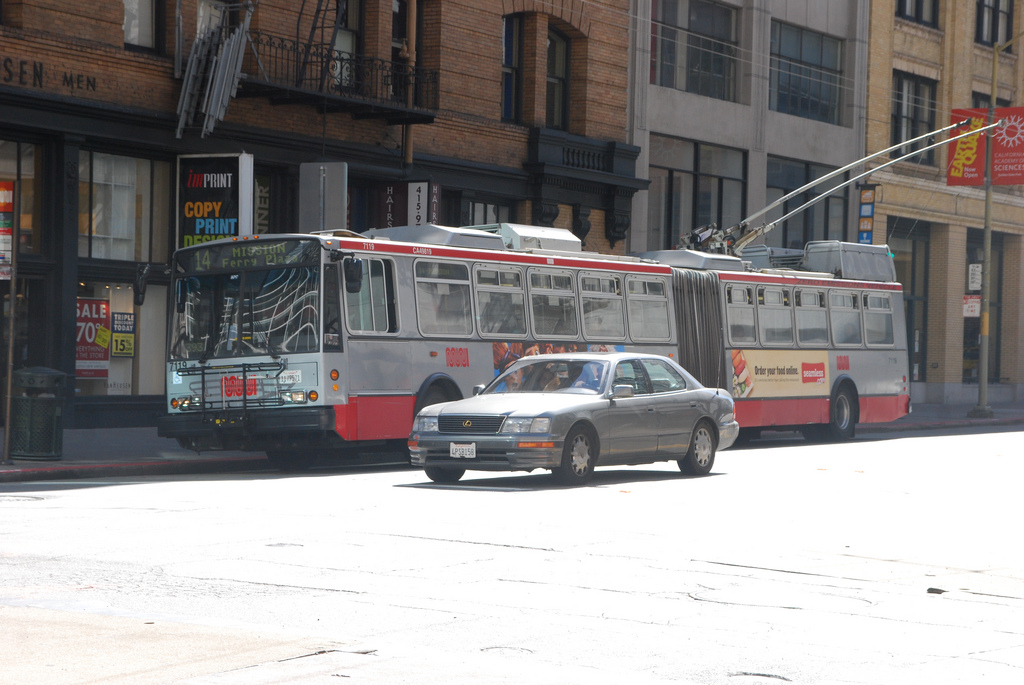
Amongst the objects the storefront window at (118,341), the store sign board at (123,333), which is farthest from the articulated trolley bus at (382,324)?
the store sign board at (123,333)

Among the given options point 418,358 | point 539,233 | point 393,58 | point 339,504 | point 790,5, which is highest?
point 790,5

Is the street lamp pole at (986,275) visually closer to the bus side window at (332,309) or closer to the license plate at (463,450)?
the bus side window at (332,309)

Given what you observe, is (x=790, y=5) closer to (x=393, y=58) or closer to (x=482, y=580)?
(x=393, y=58)

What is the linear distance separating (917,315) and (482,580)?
1529 inches

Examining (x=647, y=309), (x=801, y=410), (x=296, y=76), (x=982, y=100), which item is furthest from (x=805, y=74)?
(x=296, y=76)

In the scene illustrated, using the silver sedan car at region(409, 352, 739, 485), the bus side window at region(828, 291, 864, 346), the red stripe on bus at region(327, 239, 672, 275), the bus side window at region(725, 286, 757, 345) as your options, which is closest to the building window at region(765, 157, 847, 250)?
the bus side window at region(828, 291, 864, 346)

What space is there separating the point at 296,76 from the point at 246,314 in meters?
8.09

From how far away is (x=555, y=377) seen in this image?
636 inches

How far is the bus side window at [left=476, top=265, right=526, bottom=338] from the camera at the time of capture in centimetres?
1997

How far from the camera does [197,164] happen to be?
23.4 meters

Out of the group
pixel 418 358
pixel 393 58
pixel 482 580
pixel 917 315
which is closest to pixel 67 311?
pixel 418 358

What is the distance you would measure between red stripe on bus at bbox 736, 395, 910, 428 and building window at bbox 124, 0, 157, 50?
1215 cm

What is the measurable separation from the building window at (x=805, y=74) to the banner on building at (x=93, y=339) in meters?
22.2

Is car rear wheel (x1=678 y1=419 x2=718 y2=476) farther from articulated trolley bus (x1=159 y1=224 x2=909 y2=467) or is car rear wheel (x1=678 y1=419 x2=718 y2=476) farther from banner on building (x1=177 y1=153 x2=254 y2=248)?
banner on building (x1=177 y1=153 x2=254 y2=248)
